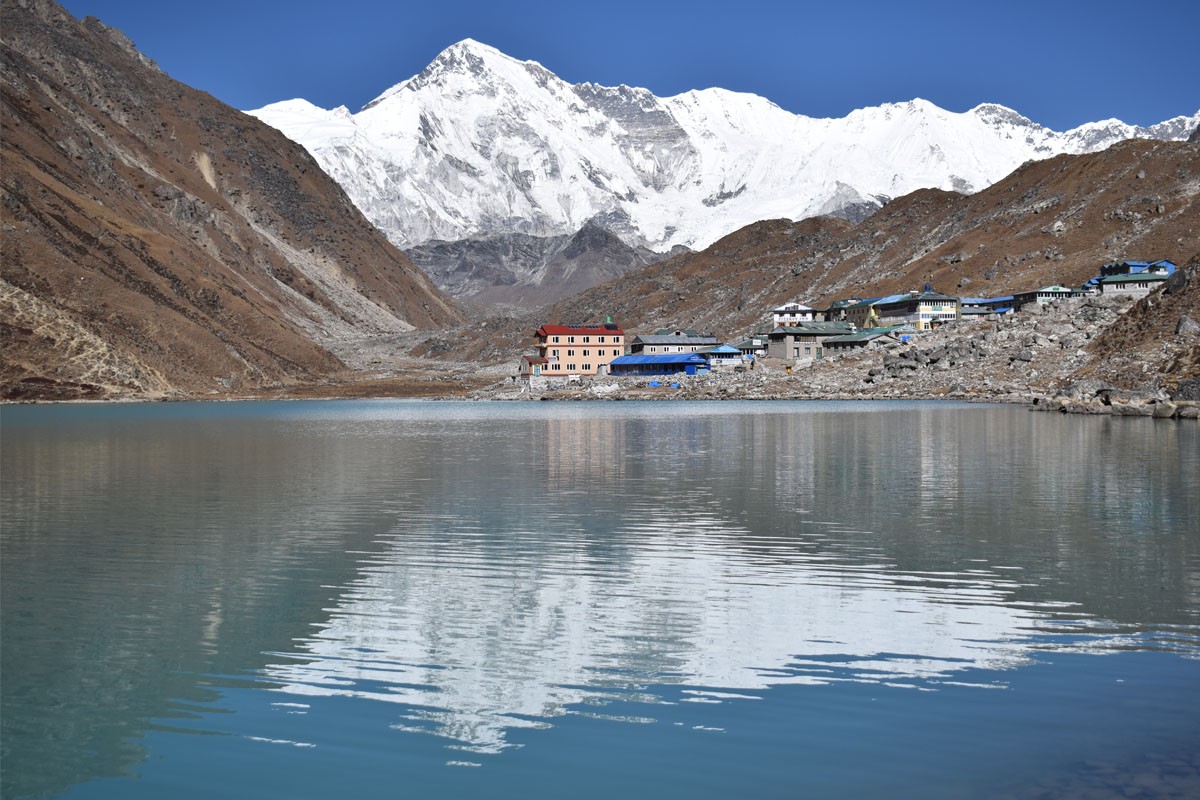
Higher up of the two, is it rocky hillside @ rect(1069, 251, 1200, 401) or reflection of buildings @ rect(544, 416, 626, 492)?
rocky hillside @ rect(1069, 251, 1200, 401)

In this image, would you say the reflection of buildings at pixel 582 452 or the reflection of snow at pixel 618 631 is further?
the reflection of buildings at pixel 582 452

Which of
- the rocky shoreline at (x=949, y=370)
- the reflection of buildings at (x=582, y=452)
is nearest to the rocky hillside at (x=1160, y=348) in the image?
the rocky shoreline at (x=949, y=370)

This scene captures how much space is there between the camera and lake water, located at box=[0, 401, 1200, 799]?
1465 cm

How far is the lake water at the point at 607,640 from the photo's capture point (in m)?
14.6

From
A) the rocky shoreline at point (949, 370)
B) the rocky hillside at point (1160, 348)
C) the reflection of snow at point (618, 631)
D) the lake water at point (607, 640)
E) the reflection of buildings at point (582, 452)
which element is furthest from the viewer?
the rocky shoreline at point (949, 370)

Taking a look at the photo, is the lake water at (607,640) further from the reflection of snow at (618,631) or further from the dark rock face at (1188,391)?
the dark rock face at (1188,391)

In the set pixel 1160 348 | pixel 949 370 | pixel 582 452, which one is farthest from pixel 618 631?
pixel 949 370

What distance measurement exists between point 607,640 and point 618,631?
75 centimetres

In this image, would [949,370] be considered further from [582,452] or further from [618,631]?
[618,631]

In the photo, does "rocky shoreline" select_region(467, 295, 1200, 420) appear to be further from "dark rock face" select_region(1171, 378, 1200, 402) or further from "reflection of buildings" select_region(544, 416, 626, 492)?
"reflection of buildings" select_region(544, 416, 626, 492)

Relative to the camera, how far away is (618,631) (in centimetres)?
2172

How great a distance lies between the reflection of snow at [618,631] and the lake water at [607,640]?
0.33 ft

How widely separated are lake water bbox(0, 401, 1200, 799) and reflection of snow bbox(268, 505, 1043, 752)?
100 millimetres

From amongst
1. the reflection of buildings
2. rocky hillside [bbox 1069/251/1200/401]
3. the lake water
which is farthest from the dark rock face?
the lake water
